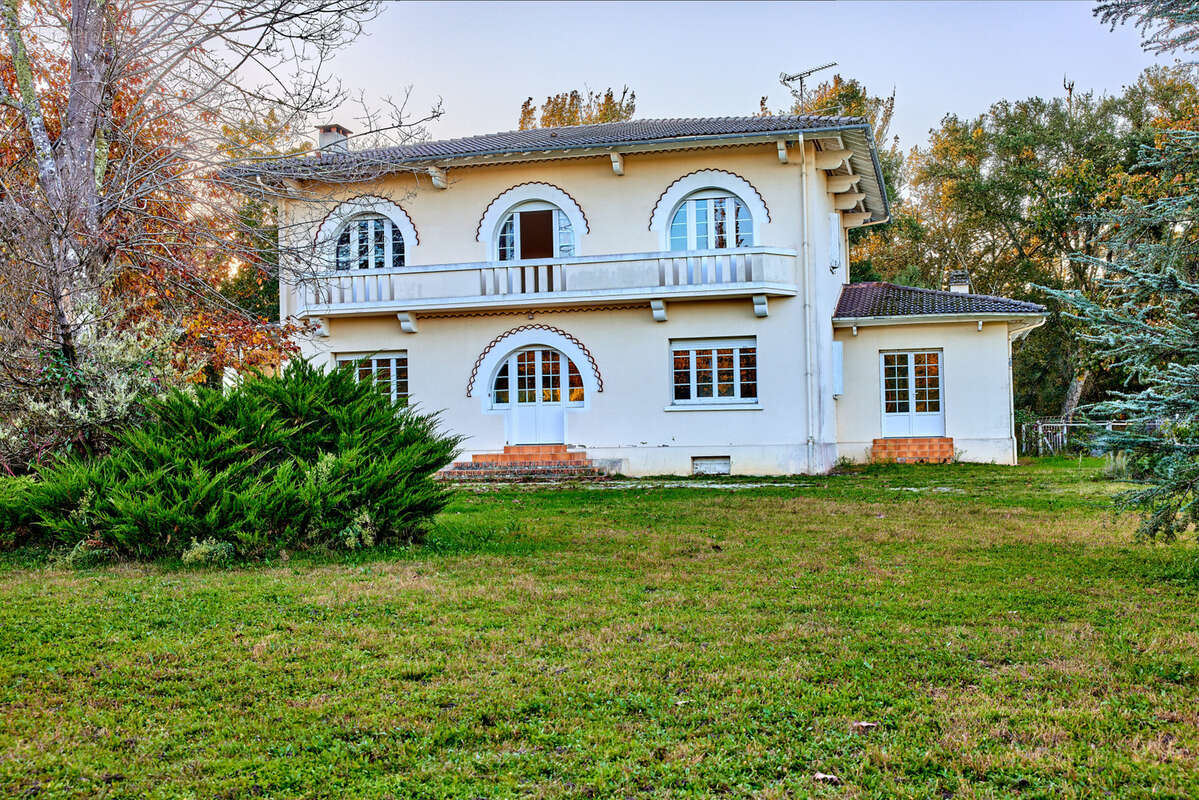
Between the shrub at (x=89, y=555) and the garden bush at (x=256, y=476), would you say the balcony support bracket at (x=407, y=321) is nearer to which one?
the garden bush at (x=256, y=476)

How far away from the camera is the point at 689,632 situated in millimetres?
5883

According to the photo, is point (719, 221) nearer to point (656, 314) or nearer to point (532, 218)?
point (656, 314)

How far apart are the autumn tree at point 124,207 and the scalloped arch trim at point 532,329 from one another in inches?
282

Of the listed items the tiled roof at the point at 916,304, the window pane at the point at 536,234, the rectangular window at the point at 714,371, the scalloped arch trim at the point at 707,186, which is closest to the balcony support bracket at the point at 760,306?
the rectangular window at the point at 714,371

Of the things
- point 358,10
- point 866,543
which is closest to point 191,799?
point 866,543

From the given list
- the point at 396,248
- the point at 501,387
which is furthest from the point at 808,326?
the point at 396,248

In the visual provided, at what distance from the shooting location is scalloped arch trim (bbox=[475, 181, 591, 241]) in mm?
20125

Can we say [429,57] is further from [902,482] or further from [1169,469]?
[1169,469]

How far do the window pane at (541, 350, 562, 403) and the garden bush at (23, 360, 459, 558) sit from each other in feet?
34.0

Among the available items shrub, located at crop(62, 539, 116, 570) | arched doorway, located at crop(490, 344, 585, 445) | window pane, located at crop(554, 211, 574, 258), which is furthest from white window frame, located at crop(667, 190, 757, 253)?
shrub, located at crop(62, 539, 116, 570)

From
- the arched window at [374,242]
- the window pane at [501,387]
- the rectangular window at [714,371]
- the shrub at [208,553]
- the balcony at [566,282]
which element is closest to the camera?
the shrub at [208,553]

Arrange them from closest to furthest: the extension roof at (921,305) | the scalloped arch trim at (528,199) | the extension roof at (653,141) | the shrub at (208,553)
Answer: the shrub at (208,553)
the extension roof at (653,141)
the scalloped arch trim at (528,199)
the extension roof at (921,305)

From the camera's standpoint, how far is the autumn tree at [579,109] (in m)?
37.9

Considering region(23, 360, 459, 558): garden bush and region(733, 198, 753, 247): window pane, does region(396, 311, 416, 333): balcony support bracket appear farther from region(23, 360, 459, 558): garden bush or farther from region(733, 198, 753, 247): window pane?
region(23, 360, 459, 558): garden bush
